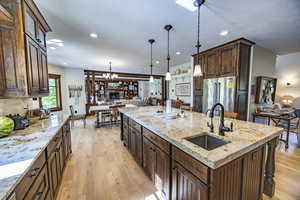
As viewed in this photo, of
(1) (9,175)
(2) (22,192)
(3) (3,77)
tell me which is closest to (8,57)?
(3) (3,77)

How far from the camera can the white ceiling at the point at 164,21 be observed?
1.83 meters

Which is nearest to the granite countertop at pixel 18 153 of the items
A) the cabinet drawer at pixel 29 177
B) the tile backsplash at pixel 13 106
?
the cabinet drawer at pixel 29 177

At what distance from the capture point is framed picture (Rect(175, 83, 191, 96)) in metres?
5.89

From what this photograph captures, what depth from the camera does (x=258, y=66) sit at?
3.60m

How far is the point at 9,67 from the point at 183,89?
5.80m

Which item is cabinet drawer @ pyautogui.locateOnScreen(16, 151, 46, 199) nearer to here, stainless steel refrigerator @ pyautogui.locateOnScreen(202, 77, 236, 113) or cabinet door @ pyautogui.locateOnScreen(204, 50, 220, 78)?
stainless steel refrigerator @ pyautogui.locateOnScreen(202, 77, 236, 113)

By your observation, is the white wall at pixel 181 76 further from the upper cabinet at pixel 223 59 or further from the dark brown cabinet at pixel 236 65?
the dark brown cabinet at pixel 236 65

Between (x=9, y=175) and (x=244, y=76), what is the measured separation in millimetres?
4396

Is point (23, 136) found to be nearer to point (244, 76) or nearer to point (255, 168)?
point (255, 168)

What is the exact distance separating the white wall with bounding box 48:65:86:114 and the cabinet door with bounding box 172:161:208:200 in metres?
6.83

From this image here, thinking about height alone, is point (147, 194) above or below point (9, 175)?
below

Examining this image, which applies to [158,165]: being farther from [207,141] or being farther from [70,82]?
[70,82]

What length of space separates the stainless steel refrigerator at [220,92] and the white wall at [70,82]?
618cm

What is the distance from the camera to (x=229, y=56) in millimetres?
3277
